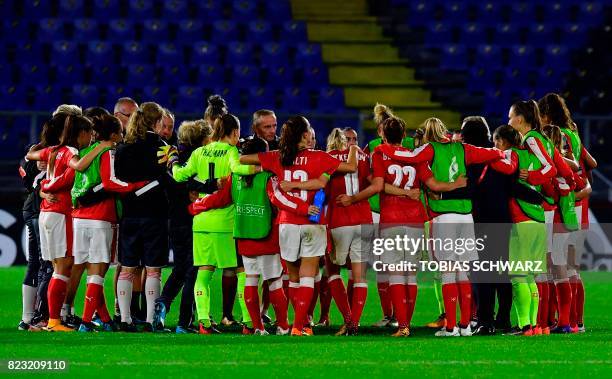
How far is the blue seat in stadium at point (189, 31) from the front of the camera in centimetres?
2033

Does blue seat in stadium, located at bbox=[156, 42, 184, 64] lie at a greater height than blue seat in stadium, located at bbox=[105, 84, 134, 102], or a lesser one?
greater

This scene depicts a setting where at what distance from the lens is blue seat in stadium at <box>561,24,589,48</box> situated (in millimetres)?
21312

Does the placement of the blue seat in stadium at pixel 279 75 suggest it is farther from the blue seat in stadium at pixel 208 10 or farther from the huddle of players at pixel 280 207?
the huddle of players at pixel 280 207

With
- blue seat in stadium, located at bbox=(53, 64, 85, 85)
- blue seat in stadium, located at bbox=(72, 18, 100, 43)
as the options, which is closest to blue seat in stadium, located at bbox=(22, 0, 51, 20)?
blue seat in stadium, located at bbox=(72, 18, 100, 43)

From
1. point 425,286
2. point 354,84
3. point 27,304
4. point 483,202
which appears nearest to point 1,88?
point 354,84

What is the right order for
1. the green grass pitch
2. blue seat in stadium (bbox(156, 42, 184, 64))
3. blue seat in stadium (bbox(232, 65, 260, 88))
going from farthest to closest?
blue seat in stadium (bbox(156, 42, 184, 64)), blue seat in stadium (bbox(232, 65, 260, 88)), the green grass pitch

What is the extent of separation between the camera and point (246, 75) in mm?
19797

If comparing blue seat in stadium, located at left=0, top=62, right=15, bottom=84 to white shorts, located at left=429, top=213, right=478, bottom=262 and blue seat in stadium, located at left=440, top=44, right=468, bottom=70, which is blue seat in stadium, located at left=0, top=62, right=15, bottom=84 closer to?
blue seat in stadium, located at left=440, top=44, right=468, bottom=70

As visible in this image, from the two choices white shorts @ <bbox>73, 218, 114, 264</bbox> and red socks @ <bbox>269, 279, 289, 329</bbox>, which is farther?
white shorts @ <bbox>73, 218, 114, 264</bbox>

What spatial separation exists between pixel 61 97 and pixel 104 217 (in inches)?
365

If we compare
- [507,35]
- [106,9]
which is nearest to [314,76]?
[106,9]

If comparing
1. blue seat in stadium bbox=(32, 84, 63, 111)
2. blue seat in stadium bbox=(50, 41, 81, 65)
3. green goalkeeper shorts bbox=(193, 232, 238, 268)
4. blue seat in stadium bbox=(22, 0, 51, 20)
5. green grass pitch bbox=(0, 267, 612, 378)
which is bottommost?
green grass pitch bbox=(0, 267, 612, 378)

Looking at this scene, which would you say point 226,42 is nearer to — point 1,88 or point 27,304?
point 1,88

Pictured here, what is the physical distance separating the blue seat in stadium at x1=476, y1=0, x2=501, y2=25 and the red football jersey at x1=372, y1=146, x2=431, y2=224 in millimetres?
12245
